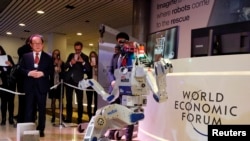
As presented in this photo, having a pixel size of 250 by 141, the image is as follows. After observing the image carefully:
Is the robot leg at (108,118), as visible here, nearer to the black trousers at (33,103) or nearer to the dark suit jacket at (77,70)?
the black trousers at (33,103)

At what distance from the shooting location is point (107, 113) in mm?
3055

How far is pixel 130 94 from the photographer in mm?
3107

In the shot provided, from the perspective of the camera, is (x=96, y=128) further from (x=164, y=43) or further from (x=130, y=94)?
(x=164, y=43)

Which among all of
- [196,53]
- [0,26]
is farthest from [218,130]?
[0,26]

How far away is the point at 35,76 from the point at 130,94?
1.90 metres

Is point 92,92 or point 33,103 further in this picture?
point 92,92

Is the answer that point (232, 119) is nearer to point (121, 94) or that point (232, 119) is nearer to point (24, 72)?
point (121, 94)

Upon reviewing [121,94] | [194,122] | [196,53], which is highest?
[196,53]

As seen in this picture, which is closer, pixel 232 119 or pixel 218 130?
pixel 218 130

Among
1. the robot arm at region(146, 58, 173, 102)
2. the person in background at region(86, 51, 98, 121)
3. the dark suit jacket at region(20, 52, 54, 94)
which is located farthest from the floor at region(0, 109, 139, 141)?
the robot arm at region(146, 58, 173, 102)

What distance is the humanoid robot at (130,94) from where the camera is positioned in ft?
9.32

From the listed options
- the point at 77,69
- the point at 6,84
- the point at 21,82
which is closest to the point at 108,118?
the point at 77,69

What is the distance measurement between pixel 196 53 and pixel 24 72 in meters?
2.42

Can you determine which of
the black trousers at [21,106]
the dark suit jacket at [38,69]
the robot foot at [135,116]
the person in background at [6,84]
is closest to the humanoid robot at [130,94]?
the robot foot at [135,116]
